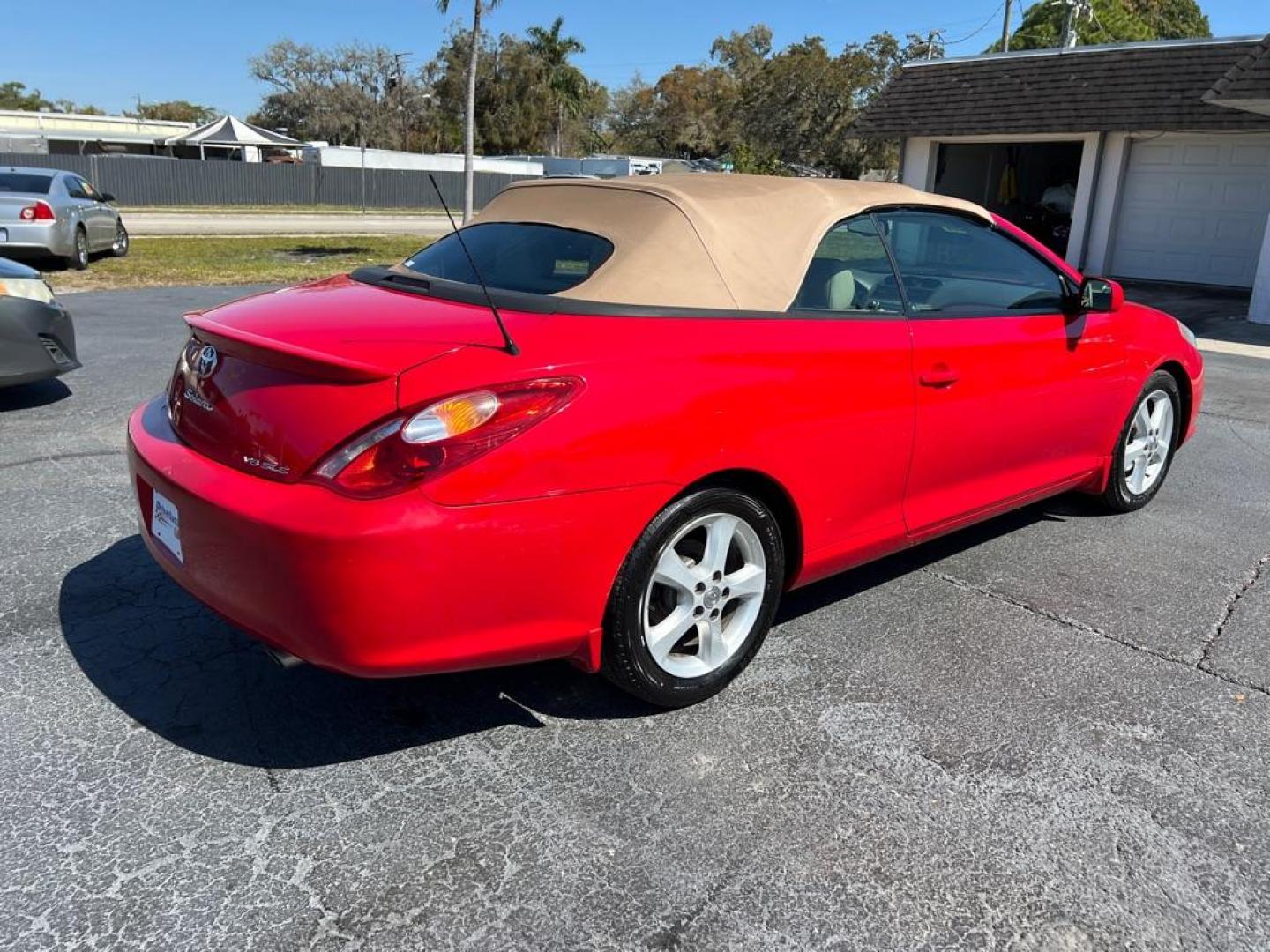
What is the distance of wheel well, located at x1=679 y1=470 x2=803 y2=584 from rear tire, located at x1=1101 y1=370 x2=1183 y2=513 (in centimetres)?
232

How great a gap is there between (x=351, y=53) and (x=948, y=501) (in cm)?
7492

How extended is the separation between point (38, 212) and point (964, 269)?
13.6m

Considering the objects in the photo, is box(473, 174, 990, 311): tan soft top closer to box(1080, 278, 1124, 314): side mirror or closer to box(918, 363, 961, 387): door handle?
box(918, 363, 961, 387): door handle

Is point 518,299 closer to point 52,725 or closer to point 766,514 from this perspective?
point 766,514

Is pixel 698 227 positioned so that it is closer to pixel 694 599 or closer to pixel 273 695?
pixel 694 599

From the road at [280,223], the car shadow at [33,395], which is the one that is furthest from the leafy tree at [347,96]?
the car shadow at [33,395]

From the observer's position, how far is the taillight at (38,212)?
1346 centimetres

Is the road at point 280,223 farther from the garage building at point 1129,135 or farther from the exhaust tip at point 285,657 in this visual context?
the exhaust tip at point 285,657

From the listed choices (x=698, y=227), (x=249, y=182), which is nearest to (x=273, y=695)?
(x=698, y=227)

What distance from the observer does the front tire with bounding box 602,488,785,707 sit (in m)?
2.82

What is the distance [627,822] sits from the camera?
2.58 meters

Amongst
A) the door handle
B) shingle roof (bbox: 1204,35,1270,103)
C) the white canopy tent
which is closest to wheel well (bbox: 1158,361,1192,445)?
the door handle

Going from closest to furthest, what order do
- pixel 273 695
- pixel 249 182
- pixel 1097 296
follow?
pixel 273 695
pixel 1097 296
pixel 249 182

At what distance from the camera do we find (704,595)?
3033mm
